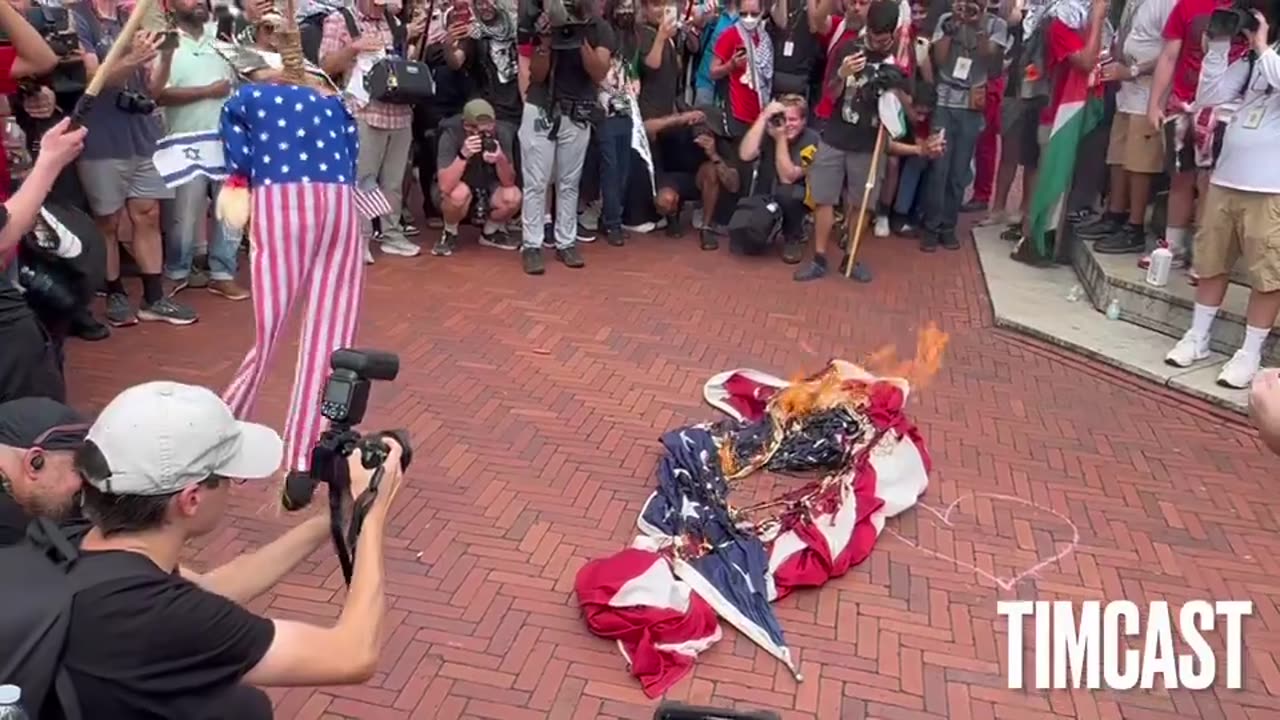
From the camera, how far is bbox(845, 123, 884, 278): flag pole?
25.5ft

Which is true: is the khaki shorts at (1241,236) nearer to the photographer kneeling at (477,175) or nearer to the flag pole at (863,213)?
the flag pole at (863,213)

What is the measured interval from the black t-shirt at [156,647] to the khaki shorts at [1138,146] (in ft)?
22.8

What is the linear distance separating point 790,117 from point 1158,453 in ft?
13.2

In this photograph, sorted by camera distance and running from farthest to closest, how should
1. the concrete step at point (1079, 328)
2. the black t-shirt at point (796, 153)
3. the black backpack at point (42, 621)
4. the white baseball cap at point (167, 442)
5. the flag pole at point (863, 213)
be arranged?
the black t-shirt at point (796, 153) → the flag pole at point (863, 213) → the concrete step at point (1079, 328) → the white baseball cap at point (167, 442) → the black backpack at point (42, 621)

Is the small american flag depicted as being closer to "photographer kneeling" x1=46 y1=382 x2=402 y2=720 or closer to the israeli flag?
the israeli flag

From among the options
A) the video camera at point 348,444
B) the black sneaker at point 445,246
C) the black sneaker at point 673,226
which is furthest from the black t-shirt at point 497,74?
the video camera at point 348,444

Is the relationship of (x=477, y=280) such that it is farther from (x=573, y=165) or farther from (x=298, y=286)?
(x=298, y=286)

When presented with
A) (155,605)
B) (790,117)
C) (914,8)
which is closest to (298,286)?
(155,605)

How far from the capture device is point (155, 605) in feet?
6.29

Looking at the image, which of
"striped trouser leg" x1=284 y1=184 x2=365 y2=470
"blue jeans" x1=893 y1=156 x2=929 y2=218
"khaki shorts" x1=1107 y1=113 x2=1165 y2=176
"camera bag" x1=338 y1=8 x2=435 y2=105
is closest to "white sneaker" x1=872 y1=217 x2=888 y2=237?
"blue jeans" x1=893 y1=156 x2=929 y2=218

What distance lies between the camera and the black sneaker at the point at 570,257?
8.09 m

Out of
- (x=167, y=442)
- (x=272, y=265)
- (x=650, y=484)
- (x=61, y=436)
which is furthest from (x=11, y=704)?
(x=650, y=484)

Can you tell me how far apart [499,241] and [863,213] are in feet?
9.46

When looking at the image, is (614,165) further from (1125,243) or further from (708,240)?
(1125,243)
